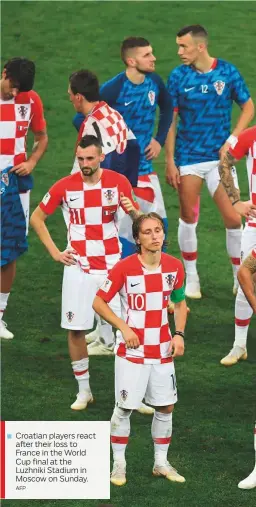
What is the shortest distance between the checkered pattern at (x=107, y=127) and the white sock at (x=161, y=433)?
232cm

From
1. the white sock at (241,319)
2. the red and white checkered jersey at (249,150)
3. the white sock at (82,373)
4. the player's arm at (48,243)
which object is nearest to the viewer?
the player's arm at (48,243)

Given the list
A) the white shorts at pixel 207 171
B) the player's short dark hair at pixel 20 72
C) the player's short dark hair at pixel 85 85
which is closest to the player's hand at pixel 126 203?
the player's short dark hair at pixel 85 85

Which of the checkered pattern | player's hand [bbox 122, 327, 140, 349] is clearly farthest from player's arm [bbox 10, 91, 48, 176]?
player's hand [bbox 122, 327, 140, 349]

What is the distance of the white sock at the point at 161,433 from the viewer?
8.12 m

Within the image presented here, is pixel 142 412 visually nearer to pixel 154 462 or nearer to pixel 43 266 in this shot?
pixel 154 462

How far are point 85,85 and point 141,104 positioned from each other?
1049mm

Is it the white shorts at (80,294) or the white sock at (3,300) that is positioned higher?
the white shorts at (80,294)

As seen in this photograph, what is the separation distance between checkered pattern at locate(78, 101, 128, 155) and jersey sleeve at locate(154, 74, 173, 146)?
37.1 inches

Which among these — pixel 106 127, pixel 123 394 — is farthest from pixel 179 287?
pixel 106 127

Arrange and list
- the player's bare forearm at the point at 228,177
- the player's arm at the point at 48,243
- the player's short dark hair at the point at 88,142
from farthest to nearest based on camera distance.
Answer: the player's bare forearm at the point at 228,177
the player's arm at the point at 48,243
the player's short dark hair at the point at 88,142

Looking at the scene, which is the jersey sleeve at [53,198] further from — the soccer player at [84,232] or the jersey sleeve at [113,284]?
the jersey sleeve at [113,284]

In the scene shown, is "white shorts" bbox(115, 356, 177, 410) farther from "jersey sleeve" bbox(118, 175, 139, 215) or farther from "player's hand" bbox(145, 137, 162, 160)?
"player's hand" bbox(145, 137, 162, 160)

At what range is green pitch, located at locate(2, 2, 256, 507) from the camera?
831 centimetres

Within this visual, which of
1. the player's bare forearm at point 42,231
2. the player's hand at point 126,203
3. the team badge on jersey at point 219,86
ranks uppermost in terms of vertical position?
the team badge on jersey at point 219,86
